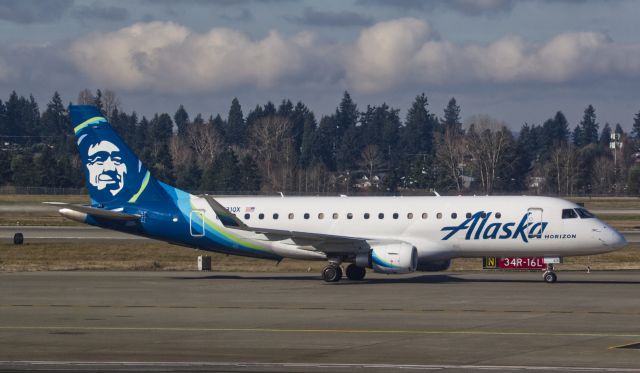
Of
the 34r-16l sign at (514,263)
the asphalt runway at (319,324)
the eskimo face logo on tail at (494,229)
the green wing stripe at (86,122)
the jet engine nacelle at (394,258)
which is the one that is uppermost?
the green wing stripe at (86,122)

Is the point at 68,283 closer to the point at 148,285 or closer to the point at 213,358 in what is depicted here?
the point at 148,285

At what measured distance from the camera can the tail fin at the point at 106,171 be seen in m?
43.2

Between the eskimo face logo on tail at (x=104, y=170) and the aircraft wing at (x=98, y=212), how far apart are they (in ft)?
3.94

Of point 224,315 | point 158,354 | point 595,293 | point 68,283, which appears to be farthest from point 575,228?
point 158,354

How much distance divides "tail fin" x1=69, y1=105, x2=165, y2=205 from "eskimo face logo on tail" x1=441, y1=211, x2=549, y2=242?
478 inches

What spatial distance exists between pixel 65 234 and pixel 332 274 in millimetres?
39439

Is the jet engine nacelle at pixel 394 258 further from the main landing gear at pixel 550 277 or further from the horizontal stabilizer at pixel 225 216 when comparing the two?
the horizontal stabilizer at pixel 225 216

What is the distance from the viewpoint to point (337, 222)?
42.4 meters

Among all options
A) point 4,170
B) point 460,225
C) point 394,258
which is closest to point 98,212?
point 394,258

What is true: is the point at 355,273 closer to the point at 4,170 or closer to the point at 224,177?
the point at 224,177

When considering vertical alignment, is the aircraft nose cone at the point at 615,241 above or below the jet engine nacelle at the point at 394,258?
above

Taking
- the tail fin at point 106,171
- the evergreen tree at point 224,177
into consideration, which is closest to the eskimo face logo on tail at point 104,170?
the tail fin at point 106,171

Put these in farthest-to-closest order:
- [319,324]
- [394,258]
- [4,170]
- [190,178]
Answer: [190,178], [4,170], [394,258], [319,324]

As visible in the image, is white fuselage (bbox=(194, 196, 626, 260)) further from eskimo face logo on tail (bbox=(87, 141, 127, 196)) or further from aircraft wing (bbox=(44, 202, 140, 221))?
eskimo face logo on tail (bbox=(87, 141, 127, 196))
